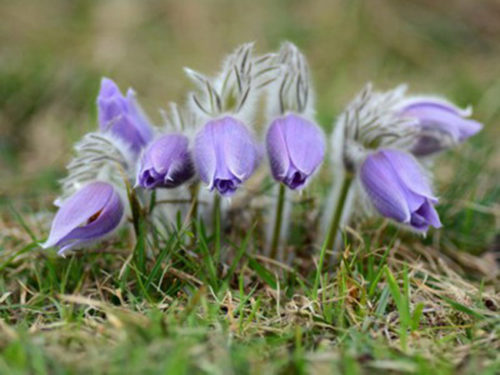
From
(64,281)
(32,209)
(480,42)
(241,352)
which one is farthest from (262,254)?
(480,42)

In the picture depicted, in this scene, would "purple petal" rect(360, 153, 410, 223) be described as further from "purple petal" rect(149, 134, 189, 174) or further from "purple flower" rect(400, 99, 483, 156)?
"purple petal" rect(149, 134, 189, 174)

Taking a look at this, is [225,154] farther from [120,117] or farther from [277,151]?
[120,117]

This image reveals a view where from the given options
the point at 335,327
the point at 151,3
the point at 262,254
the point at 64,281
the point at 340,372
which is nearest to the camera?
the point at 340,372

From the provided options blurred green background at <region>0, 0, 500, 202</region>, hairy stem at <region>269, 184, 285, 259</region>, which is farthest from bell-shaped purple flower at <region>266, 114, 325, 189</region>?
blurred green background at <region>0, 0, 500, 202</region>

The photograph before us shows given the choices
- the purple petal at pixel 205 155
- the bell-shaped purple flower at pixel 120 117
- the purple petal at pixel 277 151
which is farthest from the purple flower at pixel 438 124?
the bell-shaped purple flower at pixel 120 117

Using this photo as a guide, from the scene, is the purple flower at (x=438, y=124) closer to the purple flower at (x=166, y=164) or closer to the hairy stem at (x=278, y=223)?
the hairy stem at (x=278, y=223)

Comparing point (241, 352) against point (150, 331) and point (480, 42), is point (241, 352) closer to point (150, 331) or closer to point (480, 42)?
point (150, 331)
